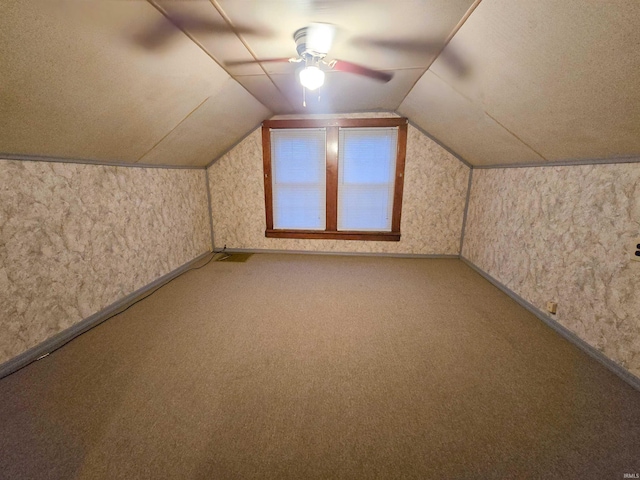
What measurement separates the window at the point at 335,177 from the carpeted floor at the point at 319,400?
6.04ft

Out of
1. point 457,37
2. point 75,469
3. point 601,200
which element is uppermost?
point 457,37

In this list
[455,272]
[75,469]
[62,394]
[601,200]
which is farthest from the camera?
[455,272]

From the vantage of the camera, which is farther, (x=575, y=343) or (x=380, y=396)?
(x=575, y=343)

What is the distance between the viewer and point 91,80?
1.60 metres

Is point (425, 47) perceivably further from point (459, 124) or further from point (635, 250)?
point (635, 250)

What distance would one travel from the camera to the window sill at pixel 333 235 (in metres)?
4.13

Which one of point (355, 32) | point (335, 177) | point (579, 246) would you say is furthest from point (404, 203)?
point (355, 32)

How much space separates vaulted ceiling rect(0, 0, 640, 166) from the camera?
124 centimetres

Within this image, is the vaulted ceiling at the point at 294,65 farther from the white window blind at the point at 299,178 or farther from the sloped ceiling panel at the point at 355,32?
the white window blind at the point at 299,178

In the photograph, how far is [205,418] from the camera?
1420 mm

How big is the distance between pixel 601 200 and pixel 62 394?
3.82 metres

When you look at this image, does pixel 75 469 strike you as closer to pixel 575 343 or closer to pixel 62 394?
pixel 62 394

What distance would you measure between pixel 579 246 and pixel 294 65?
2.76m

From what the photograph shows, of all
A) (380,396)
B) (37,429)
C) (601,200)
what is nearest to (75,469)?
(37,429)
